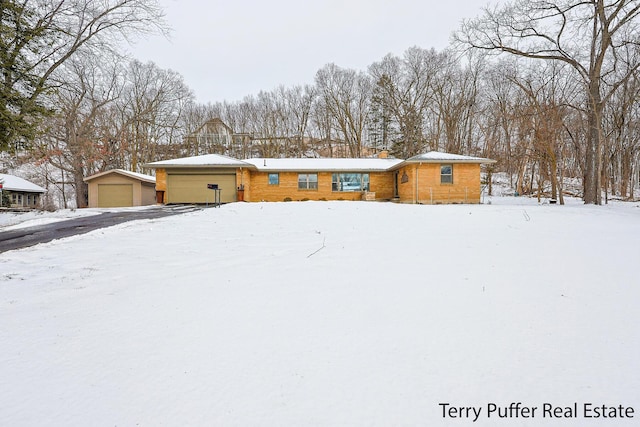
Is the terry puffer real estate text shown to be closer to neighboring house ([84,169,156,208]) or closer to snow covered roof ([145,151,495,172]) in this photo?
snow covered roof ([145,151,495,172])

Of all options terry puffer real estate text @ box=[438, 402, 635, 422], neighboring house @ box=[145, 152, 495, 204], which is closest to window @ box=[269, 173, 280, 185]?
neighboring house @ box=[145, 152, 495, 204]

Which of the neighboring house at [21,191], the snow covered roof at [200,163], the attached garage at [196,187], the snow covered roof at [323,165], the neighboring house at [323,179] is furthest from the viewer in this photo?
the neighboring house at [21,191]

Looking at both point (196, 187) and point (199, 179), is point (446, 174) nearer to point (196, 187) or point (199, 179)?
point (199, 179)

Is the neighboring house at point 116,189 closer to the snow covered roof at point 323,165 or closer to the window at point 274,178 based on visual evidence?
the snow covered roof at point 323,165

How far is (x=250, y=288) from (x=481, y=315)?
2495 millimetres

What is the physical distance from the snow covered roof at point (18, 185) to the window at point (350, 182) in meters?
27.8

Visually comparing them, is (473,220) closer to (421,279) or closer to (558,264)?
(558,264)

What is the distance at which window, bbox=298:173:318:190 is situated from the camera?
20.7m

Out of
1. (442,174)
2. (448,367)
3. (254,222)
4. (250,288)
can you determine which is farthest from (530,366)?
(442,174)

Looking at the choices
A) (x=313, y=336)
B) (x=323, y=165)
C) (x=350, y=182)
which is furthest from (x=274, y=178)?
(x=313, y=336)

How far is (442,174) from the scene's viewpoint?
60.0 feet

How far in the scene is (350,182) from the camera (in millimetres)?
20938

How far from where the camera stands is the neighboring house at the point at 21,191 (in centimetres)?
2717

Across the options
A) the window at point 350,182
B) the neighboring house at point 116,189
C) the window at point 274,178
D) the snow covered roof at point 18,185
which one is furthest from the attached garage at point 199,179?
the snow covered roof at point 18,185
